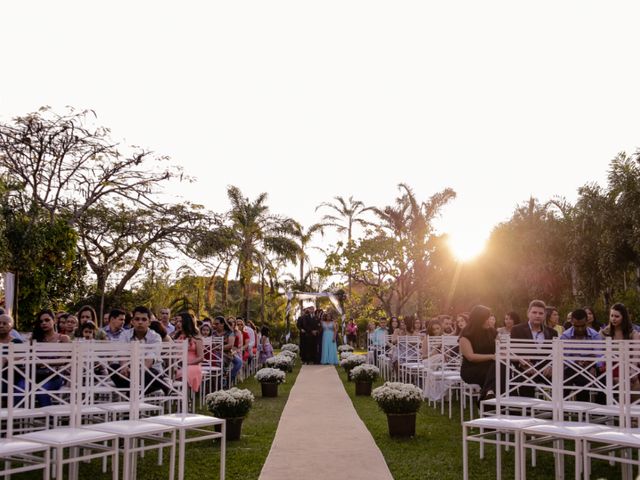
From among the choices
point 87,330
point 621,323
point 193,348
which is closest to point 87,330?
point 87,330

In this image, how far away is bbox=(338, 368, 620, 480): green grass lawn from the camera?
7035mm

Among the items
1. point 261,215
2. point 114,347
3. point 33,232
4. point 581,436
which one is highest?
point 261,215

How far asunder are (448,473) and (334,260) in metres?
25.5

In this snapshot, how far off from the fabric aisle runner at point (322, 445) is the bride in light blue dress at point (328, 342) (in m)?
11.4

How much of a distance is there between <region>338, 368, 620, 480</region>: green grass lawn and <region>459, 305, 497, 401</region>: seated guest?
746 millimetres

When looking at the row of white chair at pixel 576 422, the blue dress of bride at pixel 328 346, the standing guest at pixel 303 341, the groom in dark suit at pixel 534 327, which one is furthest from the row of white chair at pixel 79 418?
the standing guest at pixel 303 341

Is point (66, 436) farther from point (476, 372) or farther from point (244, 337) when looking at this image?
point (244, 337)

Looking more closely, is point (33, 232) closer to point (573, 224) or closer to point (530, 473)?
point (530, 473)

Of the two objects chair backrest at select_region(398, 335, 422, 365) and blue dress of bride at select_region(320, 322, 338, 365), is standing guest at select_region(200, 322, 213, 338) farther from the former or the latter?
blue dress of bride at select_region(320, 322, 338, 365)

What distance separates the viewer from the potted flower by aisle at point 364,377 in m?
14.4

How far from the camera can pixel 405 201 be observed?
113ft

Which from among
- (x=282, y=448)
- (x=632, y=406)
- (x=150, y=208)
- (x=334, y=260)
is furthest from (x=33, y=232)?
(x=334, y=260)

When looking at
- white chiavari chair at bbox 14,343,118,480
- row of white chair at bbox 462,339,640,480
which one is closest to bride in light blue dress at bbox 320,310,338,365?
row of white chair at bbox 462,339,640,480

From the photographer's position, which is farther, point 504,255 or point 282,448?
point 504,255
